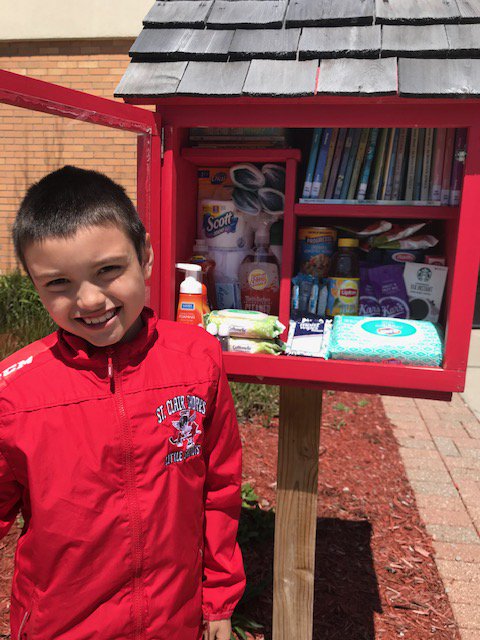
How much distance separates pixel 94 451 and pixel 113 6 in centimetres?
717

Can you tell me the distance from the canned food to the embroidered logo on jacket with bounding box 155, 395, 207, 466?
0.81m

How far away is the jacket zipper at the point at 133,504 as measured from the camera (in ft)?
4.26

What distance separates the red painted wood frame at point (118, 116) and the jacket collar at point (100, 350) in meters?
0.41

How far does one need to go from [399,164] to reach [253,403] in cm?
308

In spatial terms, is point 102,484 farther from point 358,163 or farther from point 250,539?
point 250,539

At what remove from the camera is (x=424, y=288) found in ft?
6.38

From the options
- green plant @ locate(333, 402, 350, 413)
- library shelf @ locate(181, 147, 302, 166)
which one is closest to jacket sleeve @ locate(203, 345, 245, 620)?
library shelf @ locate(181, 147, 302, 166)

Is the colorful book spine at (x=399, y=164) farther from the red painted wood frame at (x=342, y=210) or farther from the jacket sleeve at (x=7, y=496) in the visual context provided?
the jacket sleeve at (x=7, y=496)

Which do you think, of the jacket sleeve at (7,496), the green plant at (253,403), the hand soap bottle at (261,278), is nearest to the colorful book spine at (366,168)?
the hand soap bottle at (261,278)

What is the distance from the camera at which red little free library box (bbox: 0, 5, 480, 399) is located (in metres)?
1.53

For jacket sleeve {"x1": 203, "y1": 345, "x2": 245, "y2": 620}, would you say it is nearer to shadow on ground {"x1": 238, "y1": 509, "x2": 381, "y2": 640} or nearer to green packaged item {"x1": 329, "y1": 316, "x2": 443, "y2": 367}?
green packaged item {"x1": 329, "y1": 316, "x2": 443, "y2": 367}

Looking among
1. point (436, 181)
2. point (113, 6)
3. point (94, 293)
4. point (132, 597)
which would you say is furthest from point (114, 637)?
point (113, 6)

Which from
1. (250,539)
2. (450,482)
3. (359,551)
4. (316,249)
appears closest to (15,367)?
(316,249)

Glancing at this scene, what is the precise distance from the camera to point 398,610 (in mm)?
2695
